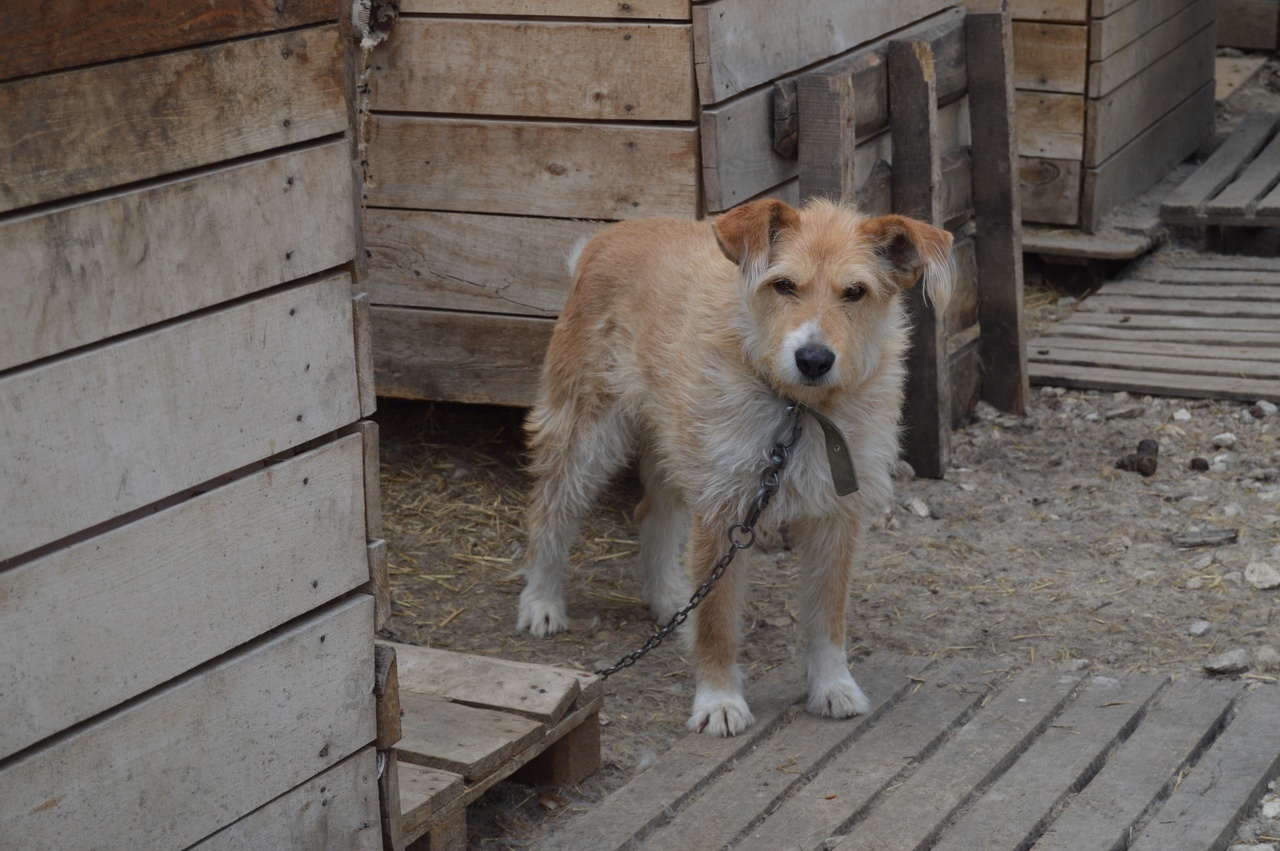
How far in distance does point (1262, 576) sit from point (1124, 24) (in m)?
4.55

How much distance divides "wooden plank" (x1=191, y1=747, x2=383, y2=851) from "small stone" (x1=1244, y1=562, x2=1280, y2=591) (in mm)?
3159

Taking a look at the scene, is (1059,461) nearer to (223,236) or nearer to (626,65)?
(626,65)

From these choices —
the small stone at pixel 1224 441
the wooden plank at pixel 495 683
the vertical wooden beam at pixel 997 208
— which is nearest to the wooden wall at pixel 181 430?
the wooden plank at pixel 495 683

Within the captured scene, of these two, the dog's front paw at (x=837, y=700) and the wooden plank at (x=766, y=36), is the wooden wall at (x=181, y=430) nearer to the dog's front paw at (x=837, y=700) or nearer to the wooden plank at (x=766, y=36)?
the dog's front paw at (x=837, y=700)

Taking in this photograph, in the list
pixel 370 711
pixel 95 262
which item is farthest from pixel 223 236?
pixel 370 711

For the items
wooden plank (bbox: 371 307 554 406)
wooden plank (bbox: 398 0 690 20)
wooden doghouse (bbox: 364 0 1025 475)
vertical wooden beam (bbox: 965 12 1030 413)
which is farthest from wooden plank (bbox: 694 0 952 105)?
wooden plank (bbox: 371 307 554 406)

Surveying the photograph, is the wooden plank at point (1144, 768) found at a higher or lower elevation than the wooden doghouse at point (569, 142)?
lower

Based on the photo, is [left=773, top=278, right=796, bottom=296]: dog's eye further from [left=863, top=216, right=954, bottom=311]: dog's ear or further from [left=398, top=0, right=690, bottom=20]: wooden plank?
[left=398, top=0, right=690, bottom=20]: wooden plank

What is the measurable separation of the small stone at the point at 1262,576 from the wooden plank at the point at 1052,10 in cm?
415

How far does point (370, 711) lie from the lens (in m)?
2.94

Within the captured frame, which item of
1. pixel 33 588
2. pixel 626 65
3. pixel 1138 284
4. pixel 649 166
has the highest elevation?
pixel 626 65

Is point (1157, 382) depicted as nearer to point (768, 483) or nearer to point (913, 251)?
point (913, 251)

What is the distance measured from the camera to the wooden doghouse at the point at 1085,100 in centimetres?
800

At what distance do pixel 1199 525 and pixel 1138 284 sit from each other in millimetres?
3000
